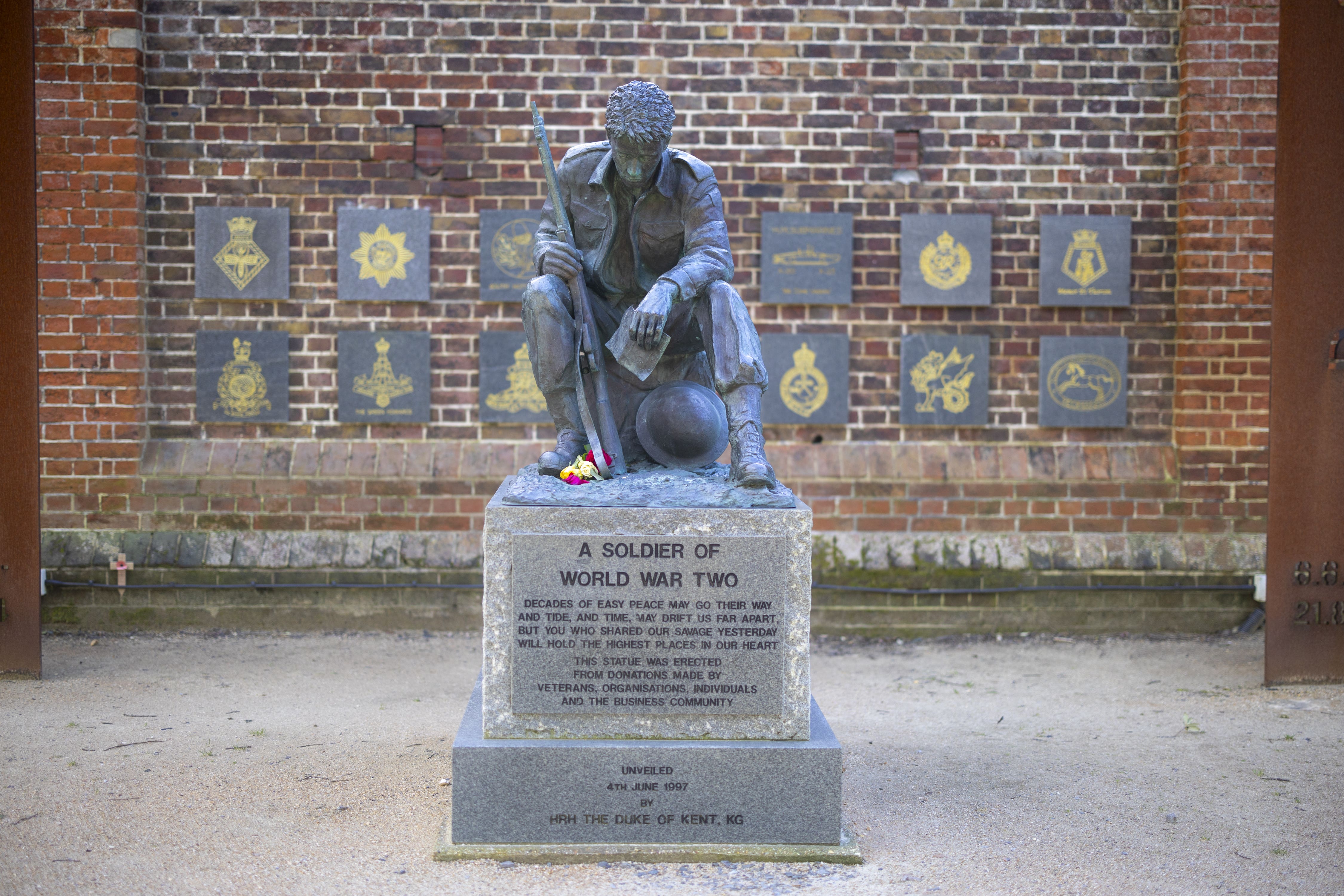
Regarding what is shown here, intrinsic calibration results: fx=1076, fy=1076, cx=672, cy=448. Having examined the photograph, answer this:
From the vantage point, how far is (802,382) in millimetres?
6297

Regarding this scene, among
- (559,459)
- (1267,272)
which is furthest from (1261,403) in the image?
(559,459)

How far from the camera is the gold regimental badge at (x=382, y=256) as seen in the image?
245 inches

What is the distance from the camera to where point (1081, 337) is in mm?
6355

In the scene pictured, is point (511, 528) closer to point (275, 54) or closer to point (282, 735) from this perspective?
point (282, 735)

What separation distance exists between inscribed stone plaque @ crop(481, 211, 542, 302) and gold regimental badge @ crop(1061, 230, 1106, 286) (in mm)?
3130

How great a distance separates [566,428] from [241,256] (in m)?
3.50

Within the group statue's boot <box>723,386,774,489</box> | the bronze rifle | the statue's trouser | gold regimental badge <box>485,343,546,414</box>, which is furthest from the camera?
gold regimental badge <box>485,343,546,414</box>

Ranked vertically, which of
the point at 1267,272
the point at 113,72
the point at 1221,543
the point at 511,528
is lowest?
the point at 1221,543

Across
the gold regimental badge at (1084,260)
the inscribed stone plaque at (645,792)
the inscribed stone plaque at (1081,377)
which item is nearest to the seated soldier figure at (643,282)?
the inscribed stone plaque at (645,792)

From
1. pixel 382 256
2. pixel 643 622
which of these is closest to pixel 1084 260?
pixel 382 256

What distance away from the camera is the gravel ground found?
3.04 m

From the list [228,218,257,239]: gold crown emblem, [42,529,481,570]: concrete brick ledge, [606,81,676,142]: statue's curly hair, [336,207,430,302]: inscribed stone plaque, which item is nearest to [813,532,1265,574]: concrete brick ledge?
[42,529,481,570]: concrete brick ledge

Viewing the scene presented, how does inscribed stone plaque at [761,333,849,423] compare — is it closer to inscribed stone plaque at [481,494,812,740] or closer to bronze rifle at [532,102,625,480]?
bronze rifle at [532,102,625,480]

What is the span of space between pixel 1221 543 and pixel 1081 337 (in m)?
1.45
